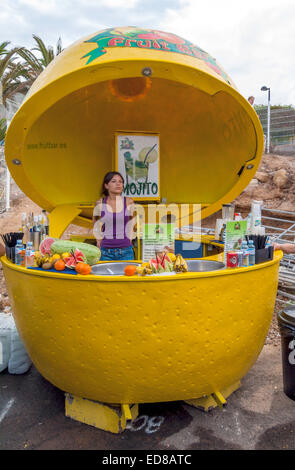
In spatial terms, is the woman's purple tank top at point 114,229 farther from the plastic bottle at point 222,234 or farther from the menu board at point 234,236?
the menu board at point 234,236

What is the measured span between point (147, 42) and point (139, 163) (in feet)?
5.91

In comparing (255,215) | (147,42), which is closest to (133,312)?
(255,215)

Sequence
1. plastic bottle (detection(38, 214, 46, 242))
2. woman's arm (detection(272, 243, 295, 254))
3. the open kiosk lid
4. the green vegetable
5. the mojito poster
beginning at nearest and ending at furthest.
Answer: the green vegetable → plastic bottle (detection(38, 214, 46, 242)) → woman's arm (detection(272, 243, 295, 254)) → the open kiosk lid → the mojito poster

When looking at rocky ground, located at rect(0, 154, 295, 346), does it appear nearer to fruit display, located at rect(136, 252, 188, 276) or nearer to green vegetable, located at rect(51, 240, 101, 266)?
green vegetable, located at rect(51, 240, 101, 266)

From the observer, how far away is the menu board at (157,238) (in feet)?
7.80

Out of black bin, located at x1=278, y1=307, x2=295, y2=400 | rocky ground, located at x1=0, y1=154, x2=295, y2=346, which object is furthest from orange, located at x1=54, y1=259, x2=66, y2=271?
rocky ground, located at x1=0, y1=154, x2=295, y2=346

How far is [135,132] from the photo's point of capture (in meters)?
4.09

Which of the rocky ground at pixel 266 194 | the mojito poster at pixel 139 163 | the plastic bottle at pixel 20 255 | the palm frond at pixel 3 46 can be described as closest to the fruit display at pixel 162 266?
the plastic bottle at pixel 20 255

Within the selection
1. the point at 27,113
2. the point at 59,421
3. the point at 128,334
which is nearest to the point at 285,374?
the point at 128,334

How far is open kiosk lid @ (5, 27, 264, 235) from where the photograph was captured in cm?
305

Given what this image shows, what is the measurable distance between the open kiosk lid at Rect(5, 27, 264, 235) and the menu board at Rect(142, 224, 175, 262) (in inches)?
Answer: 40.1

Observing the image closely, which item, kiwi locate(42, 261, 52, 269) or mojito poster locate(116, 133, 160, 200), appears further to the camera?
mojito poster locate(116, 133, 160, 200)

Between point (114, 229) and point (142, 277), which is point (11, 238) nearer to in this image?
point (114, 229)

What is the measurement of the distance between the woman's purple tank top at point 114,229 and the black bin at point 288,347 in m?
1.53
